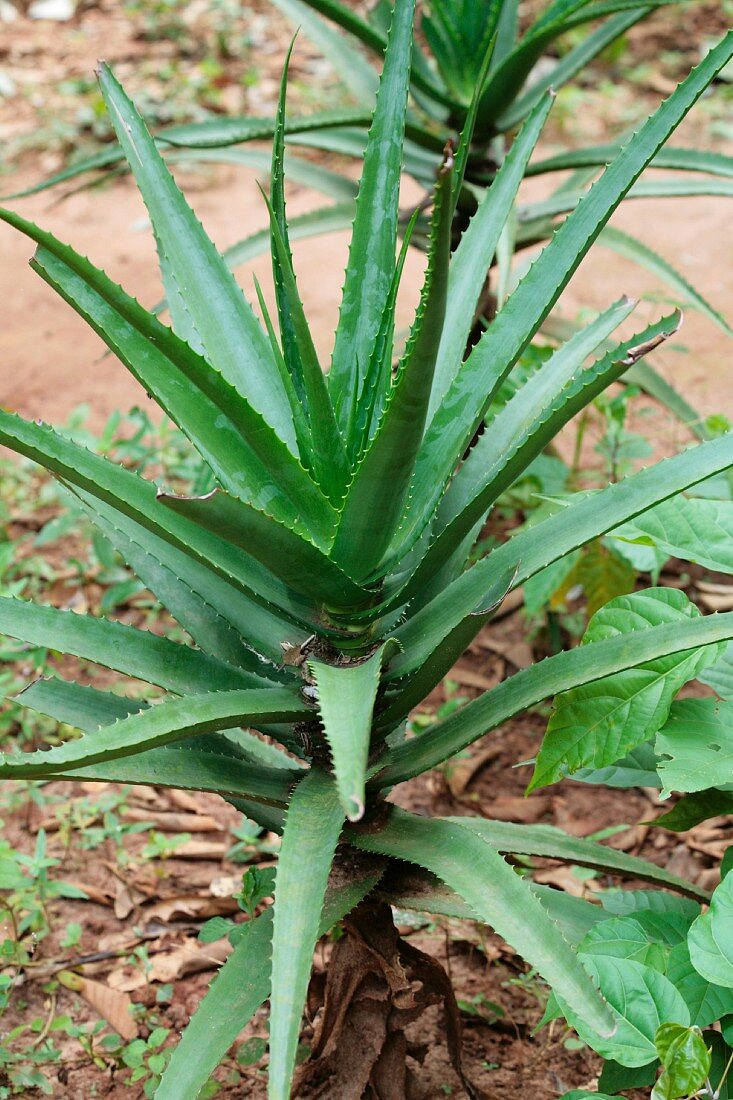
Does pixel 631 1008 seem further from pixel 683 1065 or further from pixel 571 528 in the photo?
pixel 571 528

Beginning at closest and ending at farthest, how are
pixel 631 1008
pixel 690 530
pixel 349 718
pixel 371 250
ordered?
pixel 349 718
pixel 631 1008
pixel 371 250
pixel 690 530

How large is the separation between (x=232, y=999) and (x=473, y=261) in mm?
999

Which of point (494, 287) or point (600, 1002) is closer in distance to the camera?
point (600, 1002)

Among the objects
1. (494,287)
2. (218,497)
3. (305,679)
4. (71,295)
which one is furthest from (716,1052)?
(494,287)

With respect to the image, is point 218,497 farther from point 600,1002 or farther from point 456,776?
point 456,776

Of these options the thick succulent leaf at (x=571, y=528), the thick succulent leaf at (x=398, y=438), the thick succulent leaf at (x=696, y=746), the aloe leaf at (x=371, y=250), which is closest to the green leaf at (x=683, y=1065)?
the thick succulent leaf at (x=696, y=746)

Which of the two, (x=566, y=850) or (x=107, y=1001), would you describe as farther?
(x=107, y=1001)

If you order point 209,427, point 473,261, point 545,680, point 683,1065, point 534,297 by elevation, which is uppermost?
point 473,261

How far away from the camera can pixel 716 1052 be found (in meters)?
1.34

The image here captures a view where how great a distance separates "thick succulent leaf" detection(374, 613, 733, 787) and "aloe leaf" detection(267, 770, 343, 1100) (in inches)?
5.1

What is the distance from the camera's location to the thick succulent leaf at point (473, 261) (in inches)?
60.1

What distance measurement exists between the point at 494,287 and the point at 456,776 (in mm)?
1319

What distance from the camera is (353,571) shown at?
4.40 ft

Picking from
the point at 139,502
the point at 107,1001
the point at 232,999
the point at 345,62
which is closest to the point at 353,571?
the point at 139,502
